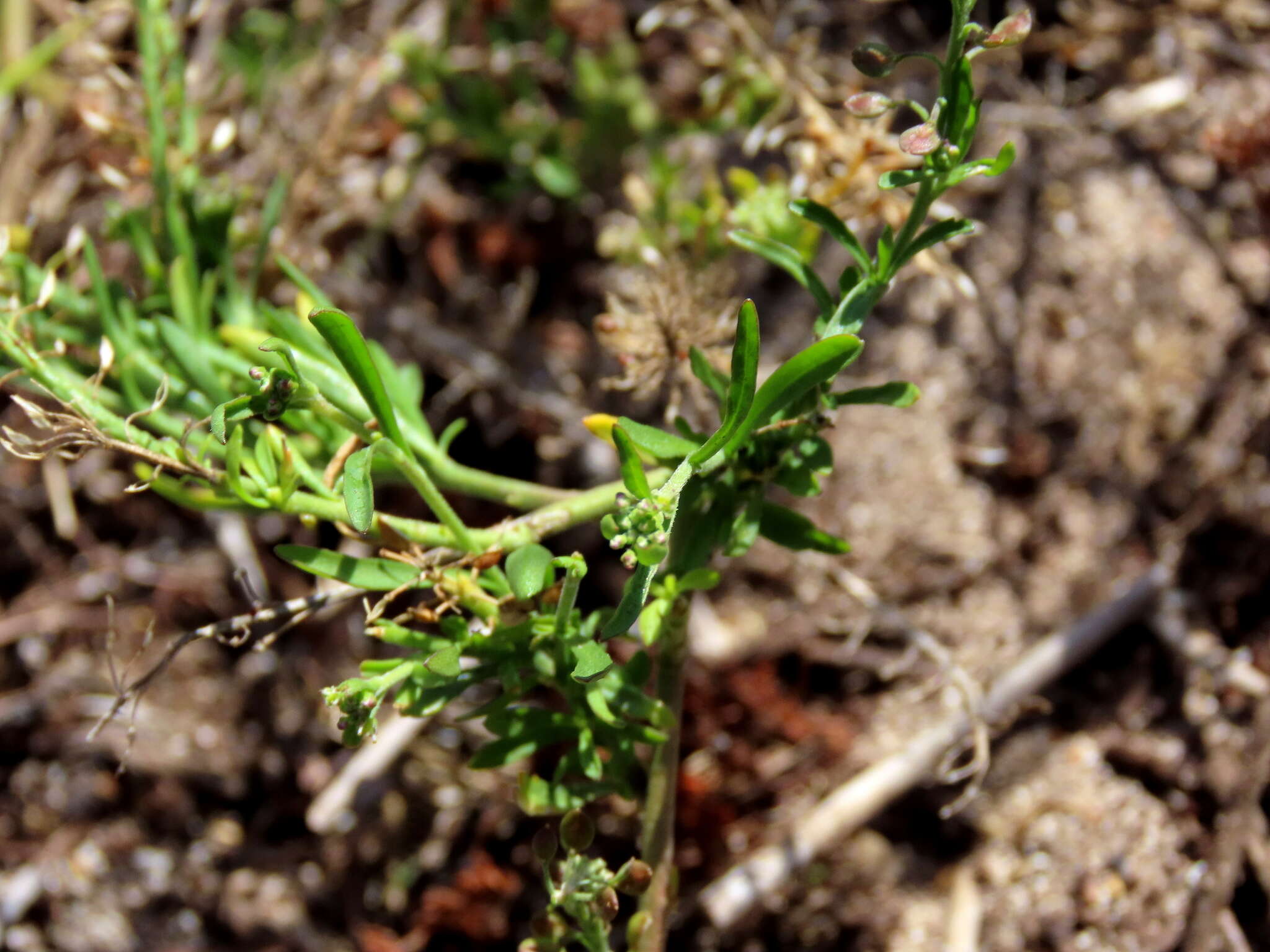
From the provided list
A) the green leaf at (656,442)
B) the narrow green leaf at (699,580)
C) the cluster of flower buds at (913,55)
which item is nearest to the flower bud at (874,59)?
the cluster of flower buds at (913,55)

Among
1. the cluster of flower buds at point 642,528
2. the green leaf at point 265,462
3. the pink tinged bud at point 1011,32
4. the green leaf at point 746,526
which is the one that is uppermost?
the pink tinged bud at point 1011,32

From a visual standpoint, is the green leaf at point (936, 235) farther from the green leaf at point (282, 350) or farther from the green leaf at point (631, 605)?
the green leaf at point (282, 350)

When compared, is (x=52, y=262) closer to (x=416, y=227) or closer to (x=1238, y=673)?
(x=416, y=227)

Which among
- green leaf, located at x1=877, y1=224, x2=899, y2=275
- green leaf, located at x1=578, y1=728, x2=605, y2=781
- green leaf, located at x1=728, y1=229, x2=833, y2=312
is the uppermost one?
green leaf, located at x1=877, y1=224, x2=899, y2=275

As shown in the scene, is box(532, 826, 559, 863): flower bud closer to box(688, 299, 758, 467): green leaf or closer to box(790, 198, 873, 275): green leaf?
box(688, 299, 758, 467): green leaf

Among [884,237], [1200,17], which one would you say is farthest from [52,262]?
[1200,17]

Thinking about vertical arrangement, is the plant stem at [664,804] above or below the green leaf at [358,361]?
below

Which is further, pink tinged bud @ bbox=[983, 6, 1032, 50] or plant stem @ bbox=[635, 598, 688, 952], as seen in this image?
plant stem @ bbox=[635, 598, 688, 952]

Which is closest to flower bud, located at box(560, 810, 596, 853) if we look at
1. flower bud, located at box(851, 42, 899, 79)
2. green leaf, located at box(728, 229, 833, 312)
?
green leaf, located at box(728, 229, 833, 312)
